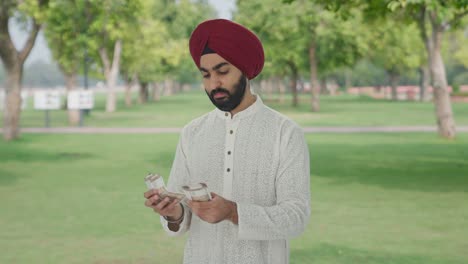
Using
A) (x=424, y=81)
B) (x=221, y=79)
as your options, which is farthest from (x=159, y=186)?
(x=424, y=81)

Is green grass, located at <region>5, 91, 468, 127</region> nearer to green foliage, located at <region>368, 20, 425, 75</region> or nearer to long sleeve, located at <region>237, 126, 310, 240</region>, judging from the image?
green foliage, located at <region>368, 20, 425, 75</region>

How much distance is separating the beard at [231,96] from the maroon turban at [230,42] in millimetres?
48

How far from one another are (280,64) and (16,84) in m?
31.1

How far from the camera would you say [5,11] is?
24.9 m

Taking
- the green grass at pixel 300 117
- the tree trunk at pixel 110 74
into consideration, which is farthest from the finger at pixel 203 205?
the tree trunk at pixel 110 74

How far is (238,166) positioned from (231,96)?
278 mm

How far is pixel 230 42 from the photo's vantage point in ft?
9.90

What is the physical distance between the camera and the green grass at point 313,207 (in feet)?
28.8

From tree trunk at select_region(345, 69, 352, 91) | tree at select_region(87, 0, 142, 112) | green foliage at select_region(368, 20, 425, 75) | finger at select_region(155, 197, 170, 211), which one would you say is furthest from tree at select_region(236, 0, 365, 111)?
tree trunk at select_region(345, 69, 352, 91)

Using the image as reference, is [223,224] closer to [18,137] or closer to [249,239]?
[249,239]

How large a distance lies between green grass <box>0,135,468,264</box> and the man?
521cm

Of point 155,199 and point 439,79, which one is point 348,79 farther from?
point 155,199

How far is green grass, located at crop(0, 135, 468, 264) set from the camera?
8.77 metres

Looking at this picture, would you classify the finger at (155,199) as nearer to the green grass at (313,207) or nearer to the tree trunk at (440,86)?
the green grass at (313,207)
